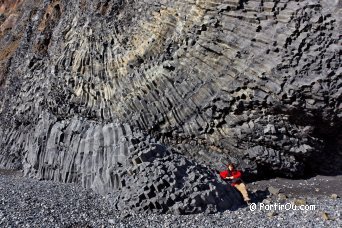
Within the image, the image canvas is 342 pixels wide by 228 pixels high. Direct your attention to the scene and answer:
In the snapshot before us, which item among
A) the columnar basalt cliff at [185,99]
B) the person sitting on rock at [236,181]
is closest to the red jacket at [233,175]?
the person sitting on rock at [236,181]

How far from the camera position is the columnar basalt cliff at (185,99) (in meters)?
10.8

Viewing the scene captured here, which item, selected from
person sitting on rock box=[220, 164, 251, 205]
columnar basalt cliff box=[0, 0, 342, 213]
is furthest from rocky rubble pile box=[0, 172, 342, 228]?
person sitting on rock box=[220, 164, 251, 205]

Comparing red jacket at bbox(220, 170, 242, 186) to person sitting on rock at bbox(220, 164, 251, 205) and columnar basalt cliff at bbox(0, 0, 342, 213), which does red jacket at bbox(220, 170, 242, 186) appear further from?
columnar basalt cliff at bbox(0, 0, 342, 213)

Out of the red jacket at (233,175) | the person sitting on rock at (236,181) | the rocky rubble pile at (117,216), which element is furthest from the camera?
the red jacket at (233,175)

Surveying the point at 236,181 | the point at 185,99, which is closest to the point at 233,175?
the point at 236,181

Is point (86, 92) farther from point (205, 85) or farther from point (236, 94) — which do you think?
point (236, 94)

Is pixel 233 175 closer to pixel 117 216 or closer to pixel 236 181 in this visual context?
pixel 236 181

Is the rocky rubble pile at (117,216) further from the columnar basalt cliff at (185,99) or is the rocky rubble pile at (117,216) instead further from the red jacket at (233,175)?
the red jacket at (233,175)

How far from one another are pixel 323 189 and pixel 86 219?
619cm

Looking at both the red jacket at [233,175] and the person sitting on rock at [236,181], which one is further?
the red jacket at [233,175]

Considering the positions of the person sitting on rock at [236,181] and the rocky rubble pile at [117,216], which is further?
the person sitting on rock at [236,181]

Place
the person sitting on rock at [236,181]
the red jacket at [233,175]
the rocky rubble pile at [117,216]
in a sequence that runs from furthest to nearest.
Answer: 1. the red jacket at [233,175]
2. the person sitting on rock at [236,181]
3. the rocky rubble pile at [117,216]

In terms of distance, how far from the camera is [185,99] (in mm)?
12836

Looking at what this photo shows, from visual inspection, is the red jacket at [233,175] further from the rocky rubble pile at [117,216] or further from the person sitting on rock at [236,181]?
the rocky rubble pile at [117,216]
